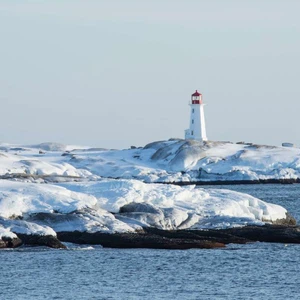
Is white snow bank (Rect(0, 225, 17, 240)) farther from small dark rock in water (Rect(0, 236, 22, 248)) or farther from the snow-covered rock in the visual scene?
the snow-covered rock

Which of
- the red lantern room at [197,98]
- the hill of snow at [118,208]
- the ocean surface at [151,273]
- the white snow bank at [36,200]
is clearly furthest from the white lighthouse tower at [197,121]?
the ocean surface at [151,273]

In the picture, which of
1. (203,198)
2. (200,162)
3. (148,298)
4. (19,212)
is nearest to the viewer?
(148,298)

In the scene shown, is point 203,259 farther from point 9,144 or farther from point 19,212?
point 9,144

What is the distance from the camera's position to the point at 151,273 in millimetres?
32438

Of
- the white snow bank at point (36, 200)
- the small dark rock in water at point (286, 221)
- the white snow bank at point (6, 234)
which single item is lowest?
the small dark rock in water at point (286, 221)

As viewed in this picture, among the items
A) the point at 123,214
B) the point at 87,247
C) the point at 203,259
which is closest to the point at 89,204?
the point at 123,214

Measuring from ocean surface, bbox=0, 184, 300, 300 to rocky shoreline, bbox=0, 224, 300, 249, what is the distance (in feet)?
1.95

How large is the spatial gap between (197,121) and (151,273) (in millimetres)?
75023

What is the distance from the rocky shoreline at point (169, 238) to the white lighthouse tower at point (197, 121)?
206ft

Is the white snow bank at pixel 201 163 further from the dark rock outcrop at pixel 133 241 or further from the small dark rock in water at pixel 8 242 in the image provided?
the small dark rock in water at pixel 8 242

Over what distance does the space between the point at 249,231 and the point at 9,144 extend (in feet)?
318

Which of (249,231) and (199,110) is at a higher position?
(199,110)

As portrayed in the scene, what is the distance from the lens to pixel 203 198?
4891cm

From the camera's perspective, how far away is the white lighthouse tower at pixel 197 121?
345 ft
